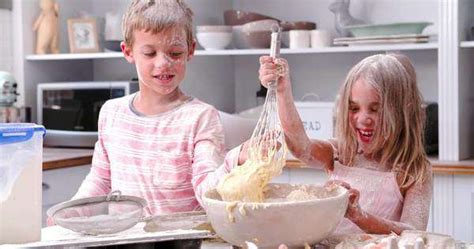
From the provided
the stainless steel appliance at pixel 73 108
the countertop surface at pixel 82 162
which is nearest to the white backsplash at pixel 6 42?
the stainless steel appliance at pixel 73 108

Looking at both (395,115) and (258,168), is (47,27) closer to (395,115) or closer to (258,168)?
(395,115)

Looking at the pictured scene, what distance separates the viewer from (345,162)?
1.75 m

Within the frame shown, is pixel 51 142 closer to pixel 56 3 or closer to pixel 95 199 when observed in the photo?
pixel 56 3

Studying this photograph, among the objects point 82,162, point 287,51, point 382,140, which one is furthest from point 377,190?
point 82,162

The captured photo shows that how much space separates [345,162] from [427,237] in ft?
1.78

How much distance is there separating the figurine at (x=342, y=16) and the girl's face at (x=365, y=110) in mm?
1412

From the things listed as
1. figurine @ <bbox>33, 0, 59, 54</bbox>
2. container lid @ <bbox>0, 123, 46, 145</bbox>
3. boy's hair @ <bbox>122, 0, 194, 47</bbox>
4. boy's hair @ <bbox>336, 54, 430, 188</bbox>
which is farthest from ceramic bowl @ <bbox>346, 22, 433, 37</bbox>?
container lid @ <bbox>0, 123, 46, 145</bbox>

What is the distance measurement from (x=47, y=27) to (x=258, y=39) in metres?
0.98

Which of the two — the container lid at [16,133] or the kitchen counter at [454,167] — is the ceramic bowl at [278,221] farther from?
the kitchen counter at [454,167]

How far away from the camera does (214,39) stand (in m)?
3.10

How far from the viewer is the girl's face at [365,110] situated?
1637 mm

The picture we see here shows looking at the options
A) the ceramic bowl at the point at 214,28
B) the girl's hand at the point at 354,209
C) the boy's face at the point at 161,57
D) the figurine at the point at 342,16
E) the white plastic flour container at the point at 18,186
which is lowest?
the girl's hand at the point at 354,209

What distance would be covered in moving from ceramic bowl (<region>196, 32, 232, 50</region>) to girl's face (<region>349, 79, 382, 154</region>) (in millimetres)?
1489

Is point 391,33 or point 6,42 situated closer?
point 391,33
